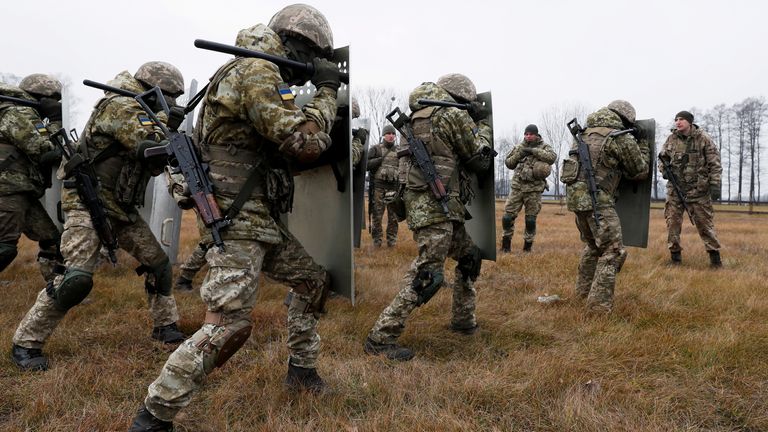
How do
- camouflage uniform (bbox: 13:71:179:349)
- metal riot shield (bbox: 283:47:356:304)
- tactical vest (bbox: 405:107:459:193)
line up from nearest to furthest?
1. metal riot shield (bbox: 283:47:356:304)
2. camouflage uniform (bbox: 13:71:179:349)
3. tactical vest (bbox: 405:107:459:193)

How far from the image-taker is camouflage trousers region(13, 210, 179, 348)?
3.25m

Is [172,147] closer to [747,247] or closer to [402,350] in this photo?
[402,350]

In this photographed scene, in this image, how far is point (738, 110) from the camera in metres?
48.6

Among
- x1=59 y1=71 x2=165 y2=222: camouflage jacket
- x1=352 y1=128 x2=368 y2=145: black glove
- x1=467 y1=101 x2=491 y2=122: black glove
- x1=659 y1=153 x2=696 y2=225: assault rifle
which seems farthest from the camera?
x1=659 y1=153 x2=696 y2=225: assault rifle

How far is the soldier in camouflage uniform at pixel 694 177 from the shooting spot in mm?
7020

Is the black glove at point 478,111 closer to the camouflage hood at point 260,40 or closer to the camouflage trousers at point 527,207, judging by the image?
the camouflage hood at point 260,40

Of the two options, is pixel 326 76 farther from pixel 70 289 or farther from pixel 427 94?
pixel 70 289

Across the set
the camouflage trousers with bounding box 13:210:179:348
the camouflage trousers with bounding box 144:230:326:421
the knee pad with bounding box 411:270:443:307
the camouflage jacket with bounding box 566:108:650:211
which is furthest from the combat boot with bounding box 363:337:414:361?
the camouflage jacket with bounding box 566:108:650:211

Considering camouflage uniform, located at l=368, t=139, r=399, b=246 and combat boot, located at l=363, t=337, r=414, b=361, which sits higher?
camouflage uniform, located at l=368, t=139, r=399, b=246

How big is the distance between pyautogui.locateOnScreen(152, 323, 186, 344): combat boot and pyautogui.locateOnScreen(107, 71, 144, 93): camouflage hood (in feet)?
5.92

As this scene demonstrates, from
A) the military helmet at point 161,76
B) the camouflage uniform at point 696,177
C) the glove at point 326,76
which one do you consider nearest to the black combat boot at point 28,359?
the military helmet at point 161,76

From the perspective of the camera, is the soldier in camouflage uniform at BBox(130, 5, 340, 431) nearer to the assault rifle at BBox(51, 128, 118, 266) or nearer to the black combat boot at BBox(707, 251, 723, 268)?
the assault rifle at BBox(51, 128, 118, 266)

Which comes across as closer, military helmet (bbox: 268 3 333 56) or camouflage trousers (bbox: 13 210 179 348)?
military helmet (bbox: 268 3 333 56)

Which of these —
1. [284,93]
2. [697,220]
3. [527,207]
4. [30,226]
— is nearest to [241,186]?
[284,93]
